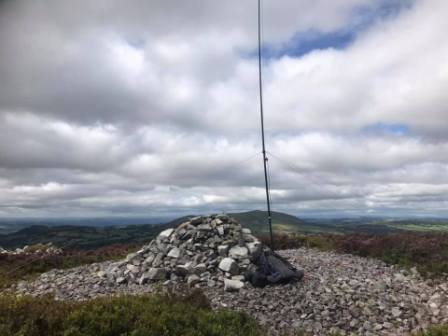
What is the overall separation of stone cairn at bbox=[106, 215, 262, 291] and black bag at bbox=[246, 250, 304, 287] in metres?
0.51

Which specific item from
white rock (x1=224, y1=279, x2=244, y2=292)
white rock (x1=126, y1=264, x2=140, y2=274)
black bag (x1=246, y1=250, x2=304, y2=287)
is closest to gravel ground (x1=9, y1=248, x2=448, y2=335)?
white rock (x1=224, y1=279, x2=244, y2=292)

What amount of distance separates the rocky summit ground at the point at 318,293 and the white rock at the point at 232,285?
6.5 inches

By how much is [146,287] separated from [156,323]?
7189mm

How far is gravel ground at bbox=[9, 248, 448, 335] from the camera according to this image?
42.2 ft

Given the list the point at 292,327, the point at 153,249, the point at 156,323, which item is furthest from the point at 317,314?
the point at 153,249

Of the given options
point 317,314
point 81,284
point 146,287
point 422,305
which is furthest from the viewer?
point 81,284

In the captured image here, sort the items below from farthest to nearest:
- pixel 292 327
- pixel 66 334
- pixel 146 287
A: pixel 146 287, pixel 292 327, pixel 66 334

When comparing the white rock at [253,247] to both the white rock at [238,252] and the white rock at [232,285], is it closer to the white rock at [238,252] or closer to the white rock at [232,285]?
the white rock at [238,252]

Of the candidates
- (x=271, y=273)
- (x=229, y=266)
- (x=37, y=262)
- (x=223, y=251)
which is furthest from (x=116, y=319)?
(x=37, y=262)

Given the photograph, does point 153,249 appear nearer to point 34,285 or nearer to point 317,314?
point 34,285

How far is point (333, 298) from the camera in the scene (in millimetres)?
14844

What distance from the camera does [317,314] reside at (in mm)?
13531

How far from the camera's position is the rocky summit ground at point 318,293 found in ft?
42.5

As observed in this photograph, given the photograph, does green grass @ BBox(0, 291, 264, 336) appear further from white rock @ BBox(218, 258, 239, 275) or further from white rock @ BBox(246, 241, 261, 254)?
white rock @ BBox(246, 241, 261, 254)
